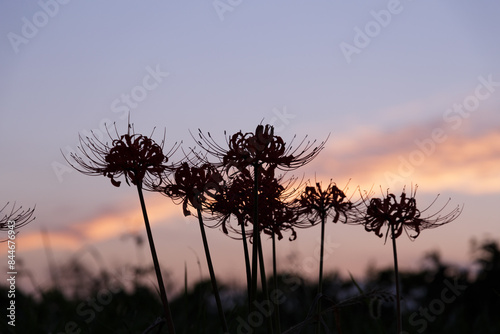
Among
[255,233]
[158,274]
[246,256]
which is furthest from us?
[246,256]

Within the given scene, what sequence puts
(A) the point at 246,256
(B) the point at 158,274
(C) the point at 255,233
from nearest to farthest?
(B) the point at 158,274 < (C) the point at 255,233 < (A) the point at 246,256

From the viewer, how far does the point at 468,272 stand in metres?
16.2

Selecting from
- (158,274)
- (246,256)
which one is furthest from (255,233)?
(158,274)

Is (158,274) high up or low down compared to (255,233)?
down

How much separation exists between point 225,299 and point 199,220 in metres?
5.94

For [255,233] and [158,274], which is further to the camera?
[255,233]

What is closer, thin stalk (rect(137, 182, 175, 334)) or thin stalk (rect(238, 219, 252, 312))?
thin stalk (rect(137, 182, 175, 334))

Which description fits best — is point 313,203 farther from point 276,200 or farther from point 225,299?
point 225,299

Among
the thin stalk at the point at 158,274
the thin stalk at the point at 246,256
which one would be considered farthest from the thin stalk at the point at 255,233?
the thin stalk at the point at 158,274

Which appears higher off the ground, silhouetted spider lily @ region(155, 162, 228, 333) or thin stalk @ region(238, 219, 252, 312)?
silhouetted spider lily @ region(155, 162, 228, 333)

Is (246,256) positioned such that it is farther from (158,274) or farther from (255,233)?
(158,274)

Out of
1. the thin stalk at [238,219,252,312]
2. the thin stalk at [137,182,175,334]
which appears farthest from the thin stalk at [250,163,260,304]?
the thin stalk at [137,182,175,334]

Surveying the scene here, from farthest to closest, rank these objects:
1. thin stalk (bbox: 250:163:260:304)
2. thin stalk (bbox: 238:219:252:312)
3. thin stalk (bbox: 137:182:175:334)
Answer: thin stalk (bbox: 238:219:252:312), thin stalk (bbox: 250:163:260:304), thin stalk (bbox: 137:182:175:334)

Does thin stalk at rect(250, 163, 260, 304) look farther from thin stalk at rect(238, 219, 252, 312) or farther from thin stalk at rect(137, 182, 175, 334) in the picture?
thin stalk at rect(137, 182, 175, 334)
